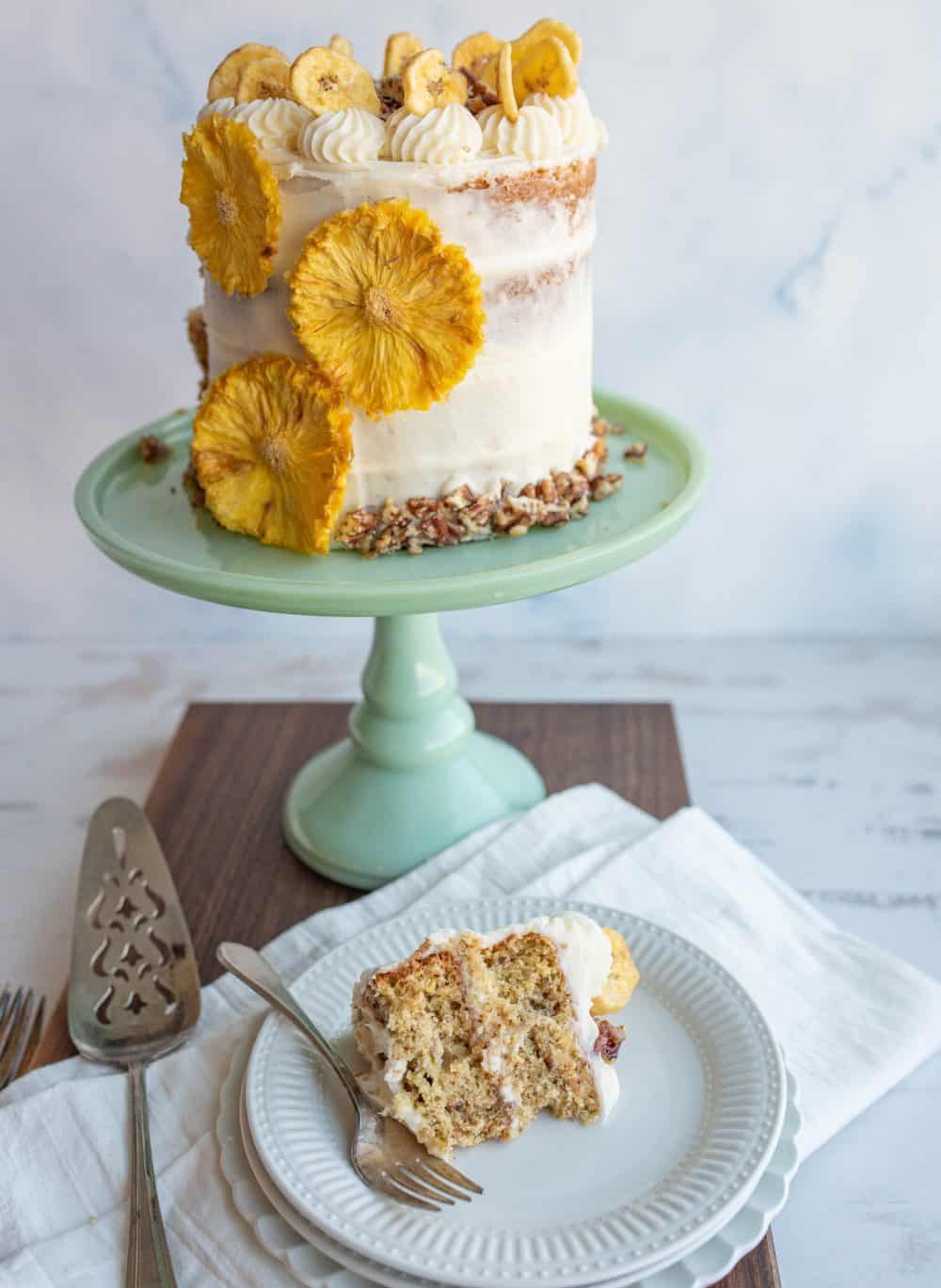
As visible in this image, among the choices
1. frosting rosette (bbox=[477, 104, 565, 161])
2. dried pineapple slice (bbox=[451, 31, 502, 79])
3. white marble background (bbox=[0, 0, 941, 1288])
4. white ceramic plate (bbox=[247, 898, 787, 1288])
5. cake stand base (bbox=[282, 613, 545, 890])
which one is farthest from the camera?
white marble background (bbox=[0, 0, 941, 1288])

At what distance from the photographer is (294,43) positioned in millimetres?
1498

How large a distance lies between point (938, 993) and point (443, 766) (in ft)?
1.60

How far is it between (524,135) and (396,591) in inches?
13.8

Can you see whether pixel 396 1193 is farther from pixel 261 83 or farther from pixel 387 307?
pixel 261 83

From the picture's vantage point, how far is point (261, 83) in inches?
42.4

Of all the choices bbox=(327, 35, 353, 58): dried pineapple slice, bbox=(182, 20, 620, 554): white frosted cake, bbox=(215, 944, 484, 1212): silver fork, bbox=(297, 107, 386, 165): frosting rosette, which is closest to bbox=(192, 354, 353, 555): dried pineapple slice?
bbox=(182, 20, 620, 554): white frosted cake

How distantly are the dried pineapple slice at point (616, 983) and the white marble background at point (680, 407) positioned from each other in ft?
1.22

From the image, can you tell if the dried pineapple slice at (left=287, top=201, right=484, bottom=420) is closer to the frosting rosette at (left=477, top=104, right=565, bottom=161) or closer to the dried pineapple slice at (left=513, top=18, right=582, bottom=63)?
the frosting rosette at (left=477, top=104, right=565, bottom=161)

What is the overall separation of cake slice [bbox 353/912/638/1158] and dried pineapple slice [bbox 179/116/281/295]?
511 millimetres

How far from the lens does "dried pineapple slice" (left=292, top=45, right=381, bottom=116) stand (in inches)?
39.4

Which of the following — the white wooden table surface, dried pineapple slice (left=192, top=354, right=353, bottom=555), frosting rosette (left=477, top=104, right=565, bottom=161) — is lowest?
the white wooden table surface

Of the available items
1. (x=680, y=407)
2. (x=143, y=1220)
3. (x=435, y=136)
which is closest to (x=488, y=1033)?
(x=143, y=1220)

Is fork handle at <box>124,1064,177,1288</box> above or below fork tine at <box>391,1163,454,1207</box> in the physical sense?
below

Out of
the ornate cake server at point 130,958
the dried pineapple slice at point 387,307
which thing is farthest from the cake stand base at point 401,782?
the dried pineapple slice at point 387,307
